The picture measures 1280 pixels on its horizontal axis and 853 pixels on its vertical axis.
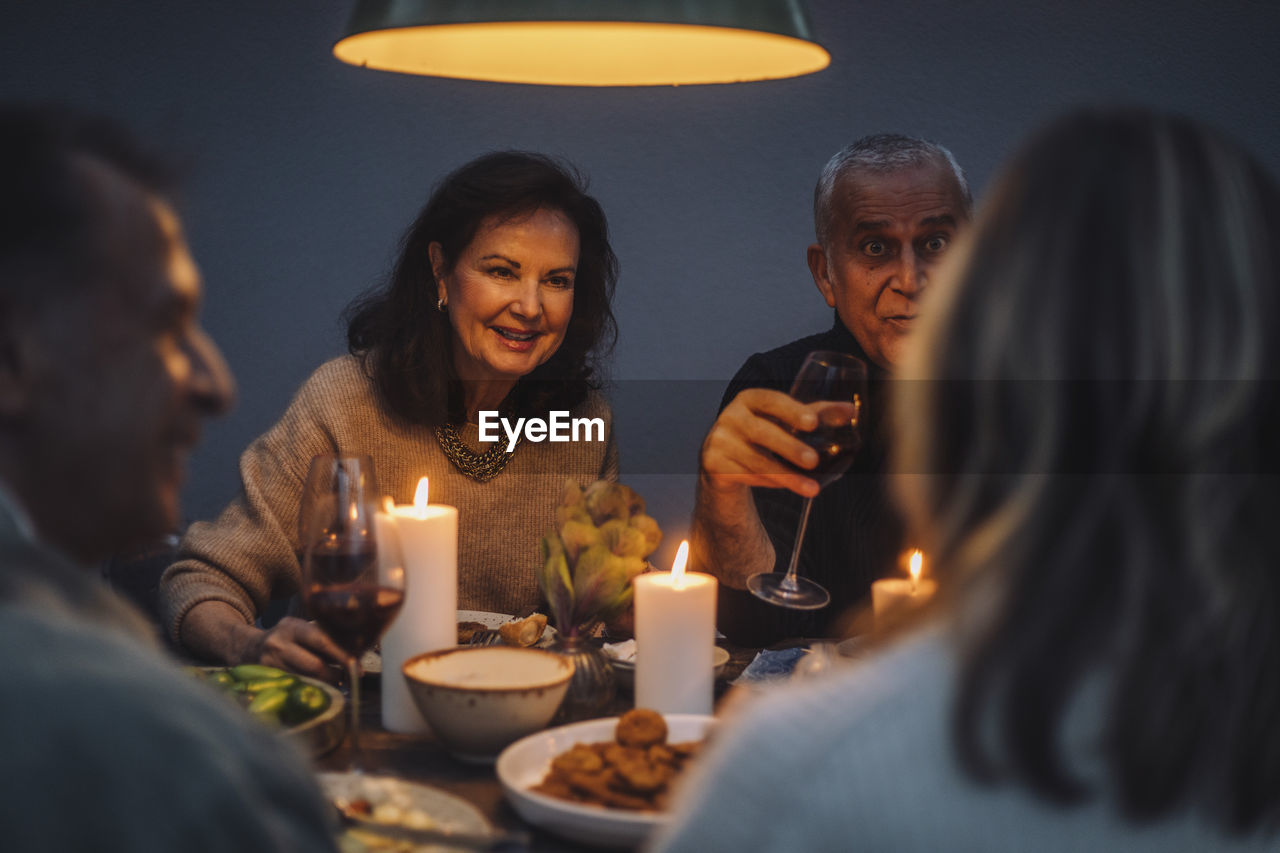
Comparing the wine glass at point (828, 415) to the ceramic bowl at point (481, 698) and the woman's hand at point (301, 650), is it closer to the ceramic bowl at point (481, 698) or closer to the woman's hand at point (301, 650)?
the ceramic bowl at point (481, 698)

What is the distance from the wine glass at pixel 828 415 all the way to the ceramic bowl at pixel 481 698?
1.07 ft

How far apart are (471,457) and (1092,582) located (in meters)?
1.71

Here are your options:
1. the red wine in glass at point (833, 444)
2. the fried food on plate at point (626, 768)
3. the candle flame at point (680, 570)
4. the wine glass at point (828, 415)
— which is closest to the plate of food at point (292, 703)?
the fried food on plate at point (626, 768)

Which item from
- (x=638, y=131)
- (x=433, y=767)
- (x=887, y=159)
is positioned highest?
(x=638, y=131)

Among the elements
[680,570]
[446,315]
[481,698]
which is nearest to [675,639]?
[680,570]

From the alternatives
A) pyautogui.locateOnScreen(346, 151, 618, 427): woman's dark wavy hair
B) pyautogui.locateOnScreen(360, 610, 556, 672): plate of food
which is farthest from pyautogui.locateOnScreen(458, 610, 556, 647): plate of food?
pyautogui.locateOnScreen(346, 151, 618, 427): woman's dark wavy hair

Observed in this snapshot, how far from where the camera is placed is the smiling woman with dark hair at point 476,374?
2.13 meters

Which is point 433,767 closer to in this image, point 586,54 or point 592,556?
point 592,556

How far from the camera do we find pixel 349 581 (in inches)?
43.9

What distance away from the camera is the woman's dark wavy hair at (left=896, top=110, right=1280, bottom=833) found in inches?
22.3

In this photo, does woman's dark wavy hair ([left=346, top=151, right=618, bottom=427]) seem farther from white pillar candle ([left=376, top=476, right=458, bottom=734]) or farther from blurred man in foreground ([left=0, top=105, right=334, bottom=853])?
blurred man in foreground ([left=0, top=105, right=334, bottom=853])

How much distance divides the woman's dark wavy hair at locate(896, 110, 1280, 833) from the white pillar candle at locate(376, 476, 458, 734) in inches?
30.3

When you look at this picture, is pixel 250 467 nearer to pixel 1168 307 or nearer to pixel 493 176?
pixel 493 176

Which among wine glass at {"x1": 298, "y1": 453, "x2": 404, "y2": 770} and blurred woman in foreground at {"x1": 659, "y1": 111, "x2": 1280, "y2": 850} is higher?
blurred woman in foreground at {"x1": 659, "y1": 111, "x2": 1280, "y2": 850}
